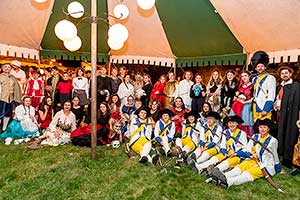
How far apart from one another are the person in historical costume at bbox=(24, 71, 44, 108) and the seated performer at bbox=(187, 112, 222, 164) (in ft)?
11.6

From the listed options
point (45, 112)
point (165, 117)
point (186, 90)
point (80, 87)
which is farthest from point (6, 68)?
point (186, 90)

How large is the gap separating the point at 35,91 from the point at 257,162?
4547 millimetres

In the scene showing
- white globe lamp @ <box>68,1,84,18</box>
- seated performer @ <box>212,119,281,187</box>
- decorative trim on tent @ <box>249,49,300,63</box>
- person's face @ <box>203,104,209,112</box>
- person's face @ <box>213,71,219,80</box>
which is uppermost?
white globe lamp @ <box>68,1,84,18</box>

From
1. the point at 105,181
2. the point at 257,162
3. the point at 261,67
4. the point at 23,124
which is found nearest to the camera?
the point at 105,181

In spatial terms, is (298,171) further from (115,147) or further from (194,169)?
(115,147)

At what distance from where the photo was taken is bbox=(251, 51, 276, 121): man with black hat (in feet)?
12.4

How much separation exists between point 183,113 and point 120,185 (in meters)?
2.38

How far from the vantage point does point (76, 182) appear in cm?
299

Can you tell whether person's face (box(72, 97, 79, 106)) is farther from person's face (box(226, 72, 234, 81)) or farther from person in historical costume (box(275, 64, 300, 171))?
person in historical costume (box(275, 64, 300, 171))

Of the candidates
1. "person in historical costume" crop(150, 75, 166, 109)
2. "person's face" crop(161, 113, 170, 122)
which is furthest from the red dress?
"person's face" crop(161, 113, 170, 122)

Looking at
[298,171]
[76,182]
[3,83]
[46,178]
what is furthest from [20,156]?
[298,171]

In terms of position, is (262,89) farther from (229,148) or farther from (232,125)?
(229,148)

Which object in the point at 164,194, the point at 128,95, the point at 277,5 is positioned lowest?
the point at 164,194

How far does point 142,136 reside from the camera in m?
4.12
